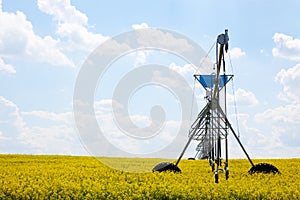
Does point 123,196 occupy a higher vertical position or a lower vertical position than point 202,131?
lower

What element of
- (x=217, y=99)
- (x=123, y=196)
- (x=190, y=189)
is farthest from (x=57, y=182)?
(x=217, y=99)

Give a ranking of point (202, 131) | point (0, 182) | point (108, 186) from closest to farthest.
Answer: point (108, 186)
point (0, 182)
point (202, 131)

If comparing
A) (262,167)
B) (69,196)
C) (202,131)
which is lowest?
(69,196)

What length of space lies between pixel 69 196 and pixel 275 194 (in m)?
5.24

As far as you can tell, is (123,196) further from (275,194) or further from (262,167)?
(262,167)

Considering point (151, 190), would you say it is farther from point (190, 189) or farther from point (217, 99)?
point (217, 99)

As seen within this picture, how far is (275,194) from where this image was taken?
12781 millimetres

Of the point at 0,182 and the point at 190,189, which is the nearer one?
the point at 190,189

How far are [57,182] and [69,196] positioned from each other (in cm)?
129

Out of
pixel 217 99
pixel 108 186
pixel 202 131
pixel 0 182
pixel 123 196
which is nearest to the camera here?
pixel 123 196

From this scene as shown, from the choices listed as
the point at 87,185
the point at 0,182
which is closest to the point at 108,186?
the point at 87,185

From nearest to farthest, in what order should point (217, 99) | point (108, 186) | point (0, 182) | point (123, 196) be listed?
1. point (123, 196)
2. point (108, 186)
3. point (0, 182)
4. point (217, 99)

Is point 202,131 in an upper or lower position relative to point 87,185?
upper

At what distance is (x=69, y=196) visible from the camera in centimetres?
1318
